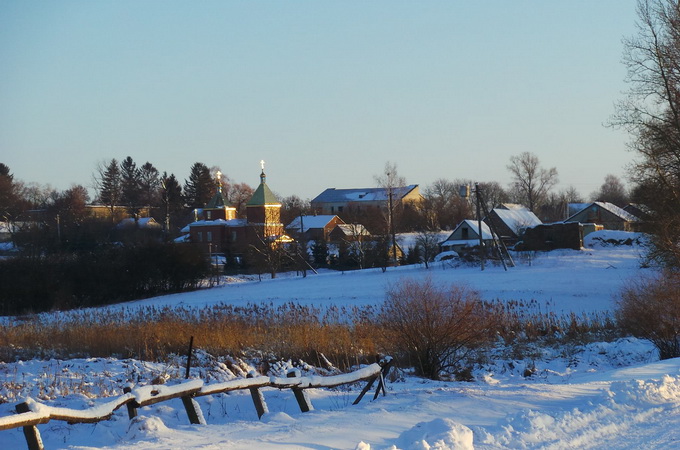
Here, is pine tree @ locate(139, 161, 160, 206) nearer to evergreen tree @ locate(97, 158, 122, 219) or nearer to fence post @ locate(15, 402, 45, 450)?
evergreen tree @ locate(97, 158, 122, 219)

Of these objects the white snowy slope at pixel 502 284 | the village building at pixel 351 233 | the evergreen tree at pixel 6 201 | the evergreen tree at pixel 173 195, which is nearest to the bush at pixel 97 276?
the white snowy slope at pixel 502 284

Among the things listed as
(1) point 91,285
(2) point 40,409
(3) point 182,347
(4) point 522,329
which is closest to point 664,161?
(4) point 522,329

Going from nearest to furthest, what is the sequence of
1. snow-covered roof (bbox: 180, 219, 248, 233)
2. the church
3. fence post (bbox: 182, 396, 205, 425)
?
fence post (bbox: 182, 396, 205, 425) → the church → snow-covered roof (bbox: 180, 219, 248, 233)

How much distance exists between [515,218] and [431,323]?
212ft

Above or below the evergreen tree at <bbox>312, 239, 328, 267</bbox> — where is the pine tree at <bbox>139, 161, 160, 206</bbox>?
above

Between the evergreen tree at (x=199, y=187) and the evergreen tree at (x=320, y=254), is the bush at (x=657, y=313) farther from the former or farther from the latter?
the evergreen tree at (x=199, y=187)

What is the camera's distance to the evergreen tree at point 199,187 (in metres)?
120

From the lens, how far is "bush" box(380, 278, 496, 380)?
50.1 ft

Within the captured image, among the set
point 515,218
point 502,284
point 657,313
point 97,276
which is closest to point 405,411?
point 657,313

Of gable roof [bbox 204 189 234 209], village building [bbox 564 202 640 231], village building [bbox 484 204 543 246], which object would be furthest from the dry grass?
village building [bbox 564 202 640 231]

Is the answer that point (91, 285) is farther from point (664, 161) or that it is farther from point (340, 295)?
point (664, 161)

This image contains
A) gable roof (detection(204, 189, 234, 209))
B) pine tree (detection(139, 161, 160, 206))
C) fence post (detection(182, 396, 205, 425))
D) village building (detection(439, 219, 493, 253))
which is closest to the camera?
fence post (detection(182, 396, 205, 425))

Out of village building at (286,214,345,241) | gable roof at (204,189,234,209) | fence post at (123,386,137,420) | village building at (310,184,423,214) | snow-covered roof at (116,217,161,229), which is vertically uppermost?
village building at (310,184,423,214)

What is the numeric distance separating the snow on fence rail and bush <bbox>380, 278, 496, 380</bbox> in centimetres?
440
